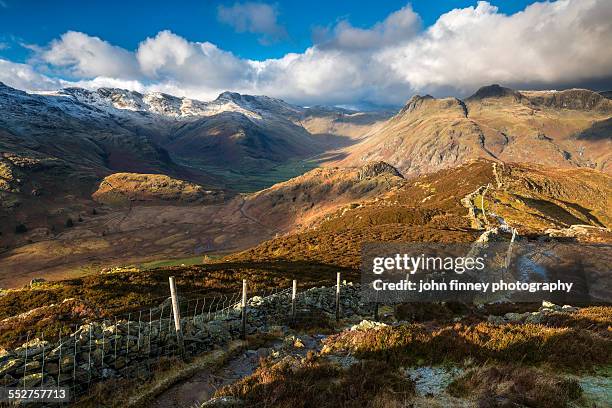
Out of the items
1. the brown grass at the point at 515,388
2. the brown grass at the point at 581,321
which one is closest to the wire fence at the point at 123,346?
the brown grass at the point at 515,388

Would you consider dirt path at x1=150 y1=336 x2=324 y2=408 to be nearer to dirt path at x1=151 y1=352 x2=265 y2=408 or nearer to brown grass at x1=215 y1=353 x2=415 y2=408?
dirt path at x1=151 y1=352 x2=265 y2=408

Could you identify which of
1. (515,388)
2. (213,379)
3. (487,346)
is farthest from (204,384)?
(515,388)

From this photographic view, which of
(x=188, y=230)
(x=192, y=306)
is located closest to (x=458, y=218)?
(x=192, y=306)

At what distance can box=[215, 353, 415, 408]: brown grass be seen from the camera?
975 centimetres

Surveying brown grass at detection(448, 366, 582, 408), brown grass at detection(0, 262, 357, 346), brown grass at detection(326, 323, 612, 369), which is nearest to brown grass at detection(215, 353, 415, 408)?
brown grass at detection(326, 323, 612, 369)

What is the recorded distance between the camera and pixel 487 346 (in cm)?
1295

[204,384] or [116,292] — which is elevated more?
[116,292]

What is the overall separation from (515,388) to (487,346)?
3459 millimetres

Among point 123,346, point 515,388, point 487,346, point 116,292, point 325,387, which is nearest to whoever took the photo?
point 515,388

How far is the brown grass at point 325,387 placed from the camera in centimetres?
975

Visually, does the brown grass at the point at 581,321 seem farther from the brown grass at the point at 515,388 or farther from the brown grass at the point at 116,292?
the brown grass at the point at 116,292

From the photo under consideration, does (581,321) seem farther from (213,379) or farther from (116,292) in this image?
(116,292)

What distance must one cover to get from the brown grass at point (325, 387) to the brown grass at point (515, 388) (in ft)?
5.54

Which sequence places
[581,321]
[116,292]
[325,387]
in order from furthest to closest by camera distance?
[116,292], [581,321], [325,387]
